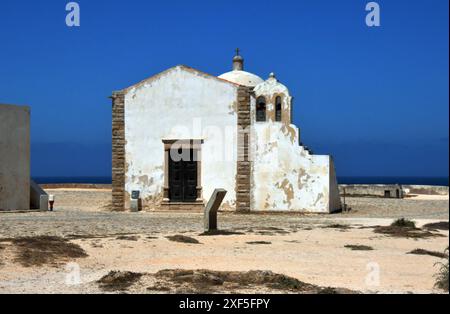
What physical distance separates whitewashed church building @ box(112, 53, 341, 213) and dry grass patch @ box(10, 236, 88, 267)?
39.9 feet

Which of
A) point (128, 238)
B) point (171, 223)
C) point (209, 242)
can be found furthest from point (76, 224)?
point (209, 242)

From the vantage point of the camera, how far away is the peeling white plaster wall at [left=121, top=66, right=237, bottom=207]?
2420cm

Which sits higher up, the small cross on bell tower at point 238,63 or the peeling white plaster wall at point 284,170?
the small cross on bell tower at point 238,63

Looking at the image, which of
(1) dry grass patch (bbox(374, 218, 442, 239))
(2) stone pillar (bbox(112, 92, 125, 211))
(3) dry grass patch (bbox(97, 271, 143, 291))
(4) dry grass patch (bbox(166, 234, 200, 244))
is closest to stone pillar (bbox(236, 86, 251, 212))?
(2) stone pillar (bbox(112, 92, 125, 211))

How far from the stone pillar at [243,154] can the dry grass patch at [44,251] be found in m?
12.1

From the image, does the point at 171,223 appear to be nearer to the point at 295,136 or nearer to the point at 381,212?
the point at 295,136

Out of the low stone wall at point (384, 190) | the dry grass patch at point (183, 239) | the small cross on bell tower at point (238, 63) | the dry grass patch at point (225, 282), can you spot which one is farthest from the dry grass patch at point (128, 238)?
the low stone wall at point (384, 190)

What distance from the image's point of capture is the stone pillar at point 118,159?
81.7 feet

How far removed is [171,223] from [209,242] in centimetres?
514

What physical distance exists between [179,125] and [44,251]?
14.1 m

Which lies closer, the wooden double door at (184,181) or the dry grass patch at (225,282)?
the dry grass patch at (225,282)

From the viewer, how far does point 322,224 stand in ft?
59.9

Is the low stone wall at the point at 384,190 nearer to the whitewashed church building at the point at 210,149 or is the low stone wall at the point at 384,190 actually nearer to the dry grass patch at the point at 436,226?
the whitewashed church building at the point at 210,149

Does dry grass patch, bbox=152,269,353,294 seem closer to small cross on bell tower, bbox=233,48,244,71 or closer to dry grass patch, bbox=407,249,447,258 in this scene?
dry grass patch, bbox=407,249,447,258
